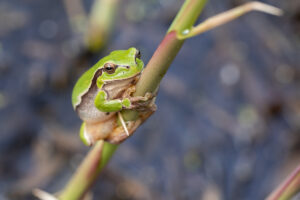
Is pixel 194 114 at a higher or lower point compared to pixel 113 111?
lower

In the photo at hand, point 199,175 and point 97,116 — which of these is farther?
point 199,175

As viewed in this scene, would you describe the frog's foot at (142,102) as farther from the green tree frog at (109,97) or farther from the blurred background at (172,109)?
the blurred background at (172,109)

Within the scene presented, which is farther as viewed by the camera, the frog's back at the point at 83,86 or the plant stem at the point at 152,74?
the frog's back at the point at 83,86

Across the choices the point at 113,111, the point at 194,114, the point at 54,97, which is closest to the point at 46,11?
the point at 54,97

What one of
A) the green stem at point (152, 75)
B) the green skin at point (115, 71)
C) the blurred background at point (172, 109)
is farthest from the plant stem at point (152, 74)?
the blurred background at point (172, 109)

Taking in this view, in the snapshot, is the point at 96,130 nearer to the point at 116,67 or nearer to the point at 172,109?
the point at 116,67

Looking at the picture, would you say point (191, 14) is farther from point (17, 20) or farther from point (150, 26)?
point (17, 20)

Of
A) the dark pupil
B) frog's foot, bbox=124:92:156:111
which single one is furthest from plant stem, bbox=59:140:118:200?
the dark pupil
